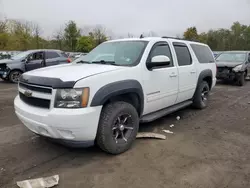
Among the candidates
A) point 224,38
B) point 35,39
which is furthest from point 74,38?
point 224,38

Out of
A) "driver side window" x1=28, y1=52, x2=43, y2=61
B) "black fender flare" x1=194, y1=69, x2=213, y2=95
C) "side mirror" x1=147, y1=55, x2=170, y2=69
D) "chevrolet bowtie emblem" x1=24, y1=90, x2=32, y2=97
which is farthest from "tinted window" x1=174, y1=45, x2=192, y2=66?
"driver side window" x1=28, y1=52, x2=43, y2=61

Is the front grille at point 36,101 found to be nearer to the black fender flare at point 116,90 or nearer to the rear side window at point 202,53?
the black fender flare at point 116,90

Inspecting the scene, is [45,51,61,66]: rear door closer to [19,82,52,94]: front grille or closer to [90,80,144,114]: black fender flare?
[19,82,52,94]: front grille

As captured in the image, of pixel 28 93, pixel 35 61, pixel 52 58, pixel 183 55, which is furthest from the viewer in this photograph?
pixel 52 58

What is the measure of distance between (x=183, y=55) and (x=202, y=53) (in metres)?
1.26

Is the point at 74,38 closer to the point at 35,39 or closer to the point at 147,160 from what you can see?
the point at 35,39

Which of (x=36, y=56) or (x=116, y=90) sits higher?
(x=36, y=56)

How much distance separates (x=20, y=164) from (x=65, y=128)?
0.97 metres

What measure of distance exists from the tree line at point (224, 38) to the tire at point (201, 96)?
44.6 metres

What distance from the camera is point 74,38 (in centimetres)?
4500

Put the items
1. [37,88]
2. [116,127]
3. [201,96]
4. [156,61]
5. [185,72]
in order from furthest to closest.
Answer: [201,96] < [185,72] < [156,61] < [116,127] < [37,88]

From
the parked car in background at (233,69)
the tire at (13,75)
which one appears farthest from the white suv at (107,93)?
the tire at (13,75)

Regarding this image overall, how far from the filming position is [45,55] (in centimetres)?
1207

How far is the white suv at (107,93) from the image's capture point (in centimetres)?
290
